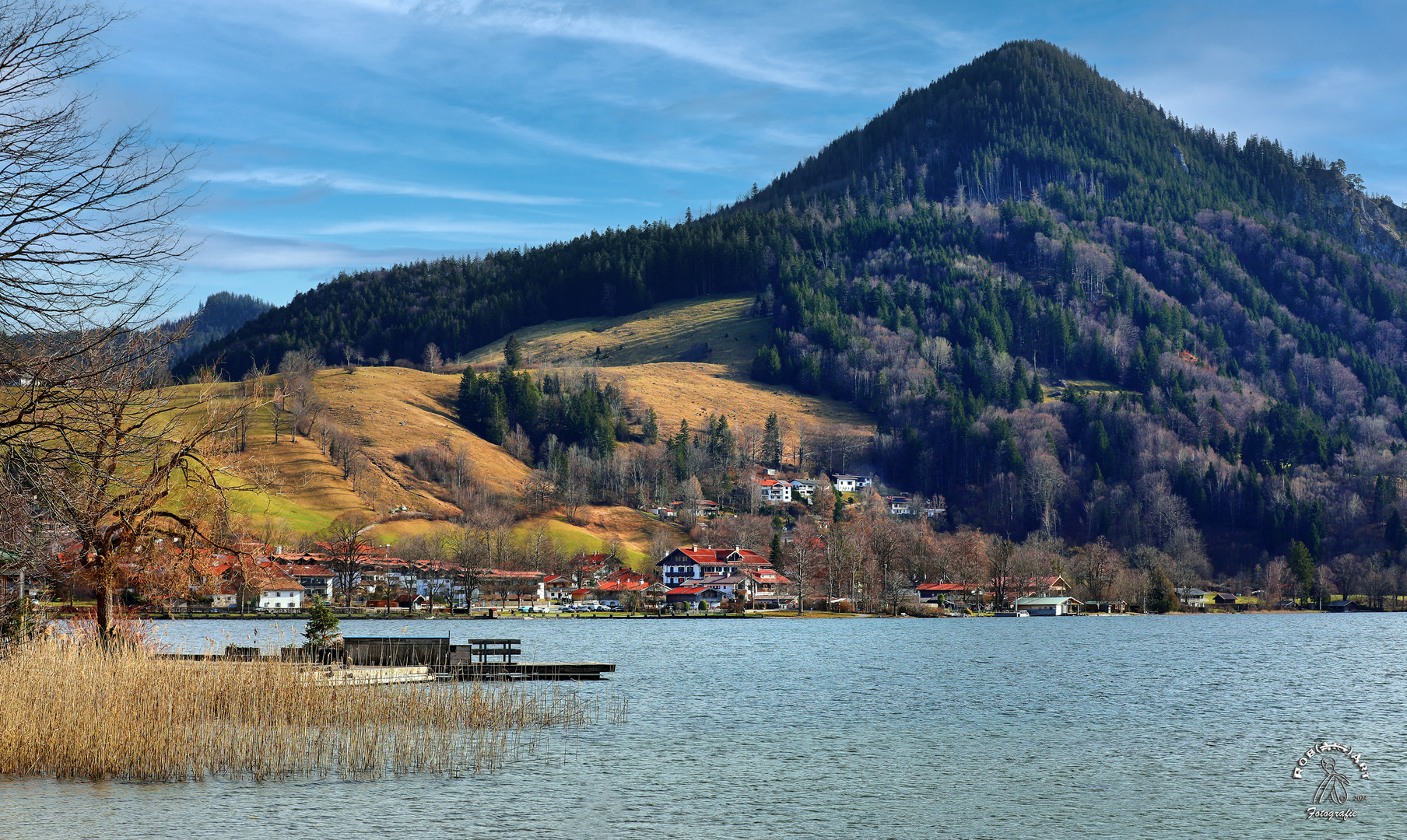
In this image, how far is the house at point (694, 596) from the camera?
159 m

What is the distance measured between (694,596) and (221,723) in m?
133

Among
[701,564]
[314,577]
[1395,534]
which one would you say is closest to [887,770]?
[314,577]

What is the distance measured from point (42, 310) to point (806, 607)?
149m

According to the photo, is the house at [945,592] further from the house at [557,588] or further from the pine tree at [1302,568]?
the pine tree at [1302,568]

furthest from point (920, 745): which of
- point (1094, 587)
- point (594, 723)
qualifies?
point (1094, 587)

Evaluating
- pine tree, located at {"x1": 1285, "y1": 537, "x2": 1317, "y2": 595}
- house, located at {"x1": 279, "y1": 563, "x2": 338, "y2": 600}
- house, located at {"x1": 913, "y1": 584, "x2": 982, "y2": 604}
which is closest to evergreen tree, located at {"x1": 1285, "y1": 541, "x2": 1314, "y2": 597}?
pine tree, located at {"x1": 1285, "y1": 537, "x2": 1317, "y2": 595}

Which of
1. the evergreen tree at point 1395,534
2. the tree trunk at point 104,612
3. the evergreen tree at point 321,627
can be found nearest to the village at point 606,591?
the evergreen tree at point 1395,534

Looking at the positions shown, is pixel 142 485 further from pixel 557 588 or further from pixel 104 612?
pixel 557 588

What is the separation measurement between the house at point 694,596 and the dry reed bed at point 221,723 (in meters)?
124

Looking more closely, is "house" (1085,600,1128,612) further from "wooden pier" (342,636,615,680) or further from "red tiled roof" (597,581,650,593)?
"wooden pier" (342,636,615,680)

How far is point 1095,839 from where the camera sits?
77.5 feet

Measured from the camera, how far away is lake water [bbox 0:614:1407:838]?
2414cm

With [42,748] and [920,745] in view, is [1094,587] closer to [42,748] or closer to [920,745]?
[920,745]

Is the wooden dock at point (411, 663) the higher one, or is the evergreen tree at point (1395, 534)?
the evergreen tree at point (1395, 534)
